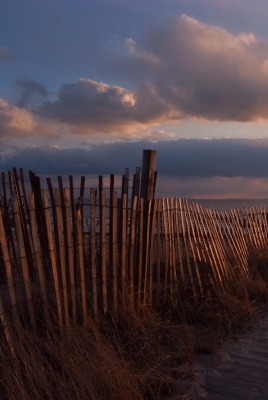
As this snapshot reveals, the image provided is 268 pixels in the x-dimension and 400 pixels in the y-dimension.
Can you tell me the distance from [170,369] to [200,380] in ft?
0.92

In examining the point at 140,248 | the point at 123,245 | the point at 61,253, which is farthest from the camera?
the point at 140,248

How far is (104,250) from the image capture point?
5.63 m

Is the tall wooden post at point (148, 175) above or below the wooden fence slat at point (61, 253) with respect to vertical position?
above

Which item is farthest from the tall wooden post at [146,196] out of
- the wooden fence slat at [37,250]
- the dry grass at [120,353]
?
the wooden fence slat at [37,250]

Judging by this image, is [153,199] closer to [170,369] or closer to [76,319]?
[76,319]

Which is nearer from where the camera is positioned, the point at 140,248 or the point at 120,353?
the point at 120,353

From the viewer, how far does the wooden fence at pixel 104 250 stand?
493cm

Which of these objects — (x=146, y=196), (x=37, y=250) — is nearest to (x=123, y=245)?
(x=146, y=196)

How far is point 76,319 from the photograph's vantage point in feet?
17.4

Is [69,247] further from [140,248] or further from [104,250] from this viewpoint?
[140,248]

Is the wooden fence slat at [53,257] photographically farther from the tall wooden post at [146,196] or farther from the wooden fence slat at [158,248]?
the wooden fence slat at [158,248]

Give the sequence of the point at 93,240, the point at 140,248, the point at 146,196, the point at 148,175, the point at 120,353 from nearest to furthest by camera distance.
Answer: the point at 120,353, the point at 93,240, the point at 140,248, the point at 146,196, the point at 148,175

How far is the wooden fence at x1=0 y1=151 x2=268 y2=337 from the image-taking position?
4926mm

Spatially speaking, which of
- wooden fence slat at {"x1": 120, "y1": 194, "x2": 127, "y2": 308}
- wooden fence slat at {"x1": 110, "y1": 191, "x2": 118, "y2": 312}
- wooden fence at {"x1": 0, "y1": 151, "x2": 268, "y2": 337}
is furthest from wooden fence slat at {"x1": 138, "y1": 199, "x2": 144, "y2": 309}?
wooden fence slat at {"x1": 110, "y1": 191, "x2": 118, "y2": 312}
